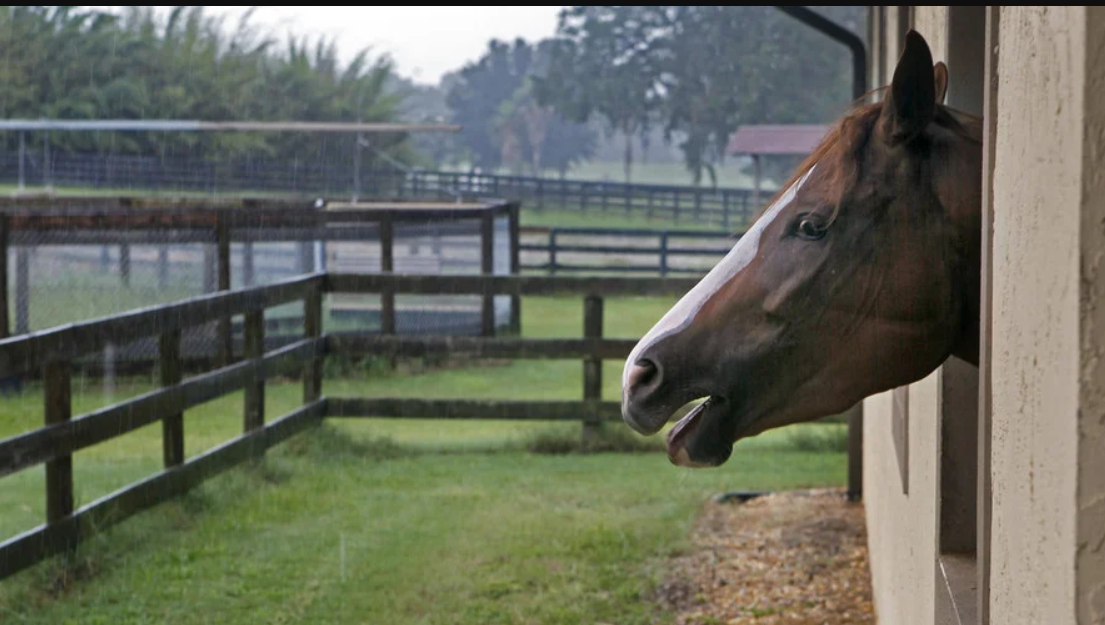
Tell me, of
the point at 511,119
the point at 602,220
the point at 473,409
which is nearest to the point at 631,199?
the point at 602,220

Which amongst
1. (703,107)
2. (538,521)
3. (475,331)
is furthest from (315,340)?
(703,107)

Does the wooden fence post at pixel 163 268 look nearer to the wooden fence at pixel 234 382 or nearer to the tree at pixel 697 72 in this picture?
the wooden fence at pixel 234 382

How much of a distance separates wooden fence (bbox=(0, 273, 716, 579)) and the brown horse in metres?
2.97

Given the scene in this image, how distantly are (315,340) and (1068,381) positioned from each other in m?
6.72

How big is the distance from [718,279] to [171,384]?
4149 mm

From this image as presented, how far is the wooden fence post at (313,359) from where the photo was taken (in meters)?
7.37

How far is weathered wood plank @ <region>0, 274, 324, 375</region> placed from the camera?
163 inches

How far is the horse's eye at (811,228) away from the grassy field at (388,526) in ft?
8.36

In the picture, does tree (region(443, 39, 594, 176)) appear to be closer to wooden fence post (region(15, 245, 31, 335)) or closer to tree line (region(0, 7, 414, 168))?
tree line (region(0, 7, 414, 168))

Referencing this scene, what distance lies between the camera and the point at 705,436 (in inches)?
66.1

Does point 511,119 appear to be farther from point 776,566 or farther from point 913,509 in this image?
point 913,509

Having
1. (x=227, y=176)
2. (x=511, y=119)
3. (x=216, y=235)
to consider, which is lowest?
(x=216, y=235)

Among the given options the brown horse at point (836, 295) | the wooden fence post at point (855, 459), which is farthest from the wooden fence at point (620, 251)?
the brown horse at point (836, 295)

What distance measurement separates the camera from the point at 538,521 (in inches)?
220
